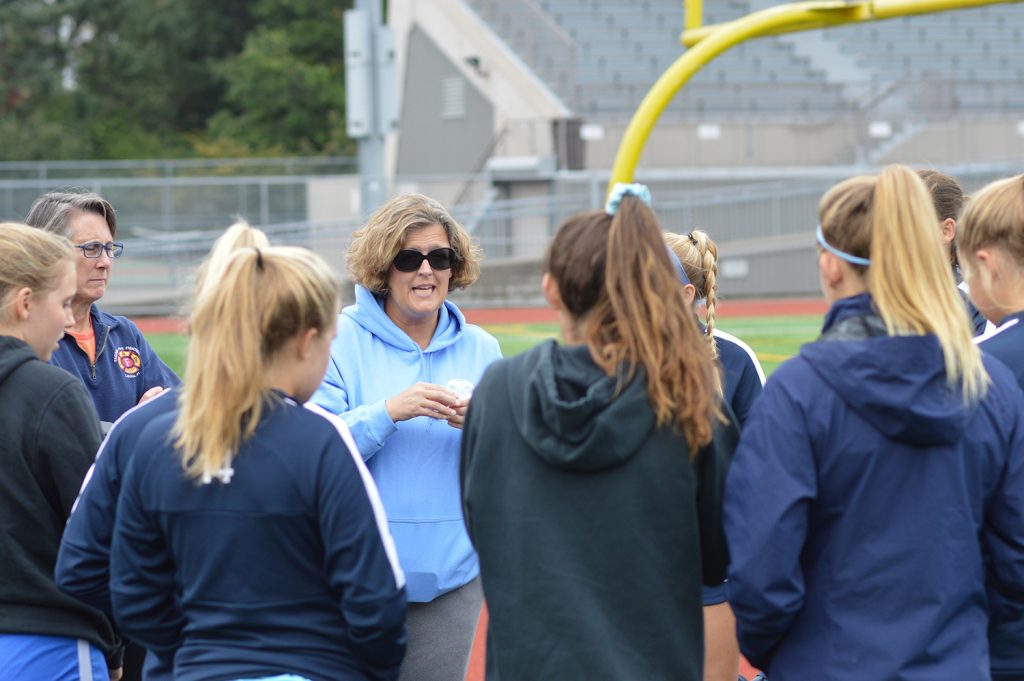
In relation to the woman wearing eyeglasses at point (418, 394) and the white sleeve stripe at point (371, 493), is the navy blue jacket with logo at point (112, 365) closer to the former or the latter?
the woman wearing eyeglasses at point (418, 394)

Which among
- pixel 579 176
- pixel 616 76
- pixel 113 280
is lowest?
pixel 113 280

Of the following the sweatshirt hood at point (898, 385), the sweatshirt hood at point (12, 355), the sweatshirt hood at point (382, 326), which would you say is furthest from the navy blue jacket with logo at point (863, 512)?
the sweatshirt hood at point (12, 355)

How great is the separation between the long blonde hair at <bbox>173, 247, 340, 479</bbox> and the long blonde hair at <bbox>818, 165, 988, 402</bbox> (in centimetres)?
113

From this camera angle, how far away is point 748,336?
1750cm

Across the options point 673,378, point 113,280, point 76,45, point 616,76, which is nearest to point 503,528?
point 673,378

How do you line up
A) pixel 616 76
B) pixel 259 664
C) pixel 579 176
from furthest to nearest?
pixel 616 76 → pixel 579 176 → pixel 259 664

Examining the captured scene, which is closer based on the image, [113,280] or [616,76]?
[113,280]

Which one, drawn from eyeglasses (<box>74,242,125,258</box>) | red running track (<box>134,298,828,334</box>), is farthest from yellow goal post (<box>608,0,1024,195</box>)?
red running track (<box>134,298,828,334</box>)

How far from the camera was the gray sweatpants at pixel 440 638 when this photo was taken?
3451mm

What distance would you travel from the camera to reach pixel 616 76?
30.5m

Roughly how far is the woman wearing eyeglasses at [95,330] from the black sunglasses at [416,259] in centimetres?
83

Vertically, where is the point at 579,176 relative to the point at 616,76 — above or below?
below

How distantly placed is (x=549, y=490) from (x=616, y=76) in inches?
1135

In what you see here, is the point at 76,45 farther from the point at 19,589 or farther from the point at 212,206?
the point at 19,589
